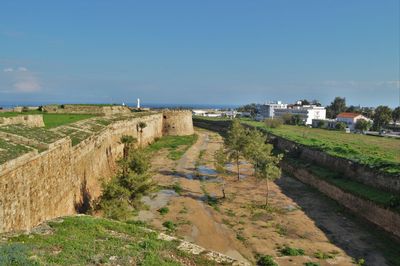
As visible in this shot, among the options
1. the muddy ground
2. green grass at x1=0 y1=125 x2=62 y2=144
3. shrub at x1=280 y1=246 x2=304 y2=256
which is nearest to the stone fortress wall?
green grass at x1=0 y1=125 x2=62 y2=144

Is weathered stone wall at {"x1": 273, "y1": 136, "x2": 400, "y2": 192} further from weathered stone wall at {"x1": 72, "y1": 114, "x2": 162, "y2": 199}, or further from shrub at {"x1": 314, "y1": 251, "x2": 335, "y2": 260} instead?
weathered stone wall at {"x1": 72, "y1": 114, "x2": 162, "y2": 199}

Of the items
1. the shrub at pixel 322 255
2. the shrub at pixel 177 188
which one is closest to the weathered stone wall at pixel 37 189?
the shrub at pixel 177 188

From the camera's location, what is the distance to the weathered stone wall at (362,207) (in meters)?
17.0

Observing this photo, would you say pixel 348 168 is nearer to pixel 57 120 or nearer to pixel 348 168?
pixel 348 168

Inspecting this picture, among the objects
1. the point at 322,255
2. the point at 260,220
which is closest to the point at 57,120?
the point at 260,220

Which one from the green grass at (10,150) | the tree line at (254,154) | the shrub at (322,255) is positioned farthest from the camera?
the tree line at (254,154)

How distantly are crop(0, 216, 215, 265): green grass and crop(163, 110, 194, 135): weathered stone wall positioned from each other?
41845mm

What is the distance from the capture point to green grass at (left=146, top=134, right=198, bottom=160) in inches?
1438

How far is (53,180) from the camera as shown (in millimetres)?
12016

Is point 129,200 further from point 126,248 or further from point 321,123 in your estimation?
point 321,123

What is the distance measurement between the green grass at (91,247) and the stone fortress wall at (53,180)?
1275 mm

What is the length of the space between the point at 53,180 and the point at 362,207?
50.7 feet

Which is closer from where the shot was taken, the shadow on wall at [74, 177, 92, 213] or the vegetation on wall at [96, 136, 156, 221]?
the vegetation on wall at [96, 136, 156, 221]

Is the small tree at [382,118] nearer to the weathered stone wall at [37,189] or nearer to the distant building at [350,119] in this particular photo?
the distant building at [350,119]
